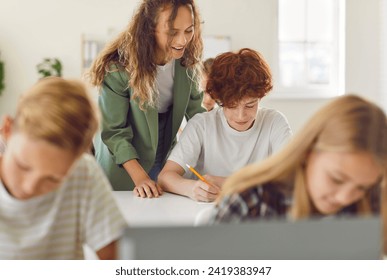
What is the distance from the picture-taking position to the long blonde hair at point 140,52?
0.96 metres

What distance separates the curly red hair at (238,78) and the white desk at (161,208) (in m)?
0.17

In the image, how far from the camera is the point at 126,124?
1.04 metres

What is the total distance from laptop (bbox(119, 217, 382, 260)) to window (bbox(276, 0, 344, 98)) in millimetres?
1799

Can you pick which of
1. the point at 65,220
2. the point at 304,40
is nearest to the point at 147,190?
the point at 65,220

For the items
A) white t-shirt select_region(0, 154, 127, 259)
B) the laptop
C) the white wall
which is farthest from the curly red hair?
the white wall

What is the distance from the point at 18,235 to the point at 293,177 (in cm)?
22

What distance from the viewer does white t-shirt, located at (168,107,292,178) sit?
3.20 ft

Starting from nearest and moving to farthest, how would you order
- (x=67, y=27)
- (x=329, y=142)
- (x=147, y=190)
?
(x=329, y=142), (x=147, y=190), (x=67, y=27)

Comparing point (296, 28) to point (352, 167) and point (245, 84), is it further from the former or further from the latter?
point (352, 167)

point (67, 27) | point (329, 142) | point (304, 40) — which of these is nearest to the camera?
point (329, 142)

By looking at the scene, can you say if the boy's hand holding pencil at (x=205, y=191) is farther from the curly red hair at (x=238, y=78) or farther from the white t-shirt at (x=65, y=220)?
the white t-shirt at (x=65, y=220)

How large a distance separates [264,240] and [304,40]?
238 centimetres

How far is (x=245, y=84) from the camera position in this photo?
0.93 metres

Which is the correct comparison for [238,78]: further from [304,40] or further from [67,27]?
[67,27]
